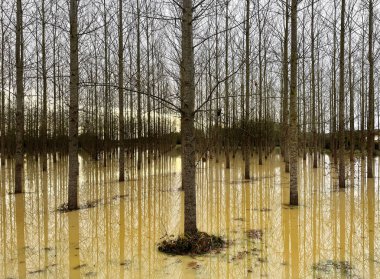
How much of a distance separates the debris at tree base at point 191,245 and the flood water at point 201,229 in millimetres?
149

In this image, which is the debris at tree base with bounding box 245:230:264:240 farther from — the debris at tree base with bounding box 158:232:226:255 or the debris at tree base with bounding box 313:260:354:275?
the debris at tree base with bounding box 313:260:354:275

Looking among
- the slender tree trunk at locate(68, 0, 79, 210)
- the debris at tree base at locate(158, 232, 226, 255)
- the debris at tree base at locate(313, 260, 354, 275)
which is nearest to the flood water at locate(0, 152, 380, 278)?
the debris at tree base at locate(313, 260, 354, 275)

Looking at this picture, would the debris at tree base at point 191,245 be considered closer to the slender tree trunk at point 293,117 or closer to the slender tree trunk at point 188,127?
the slender tree trunk at point 188,127

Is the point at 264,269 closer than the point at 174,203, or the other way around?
the point at 264,269

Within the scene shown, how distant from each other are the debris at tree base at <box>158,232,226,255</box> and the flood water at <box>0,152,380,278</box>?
15cm

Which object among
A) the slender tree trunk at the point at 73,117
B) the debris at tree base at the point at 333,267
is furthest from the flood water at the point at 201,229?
the slender tree trunk at the point at 73,117

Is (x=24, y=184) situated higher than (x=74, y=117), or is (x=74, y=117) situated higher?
(x=74, y=117)

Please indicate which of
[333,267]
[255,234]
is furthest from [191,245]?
[333,267]

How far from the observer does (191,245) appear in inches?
182

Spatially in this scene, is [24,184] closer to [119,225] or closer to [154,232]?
[119,225]

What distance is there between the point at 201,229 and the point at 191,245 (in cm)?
108

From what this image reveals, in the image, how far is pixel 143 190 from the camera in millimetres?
9781

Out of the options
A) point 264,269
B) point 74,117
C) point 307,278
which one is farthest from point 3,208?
point 307,278

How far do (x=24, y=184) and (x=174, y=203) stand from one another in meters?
5.88
